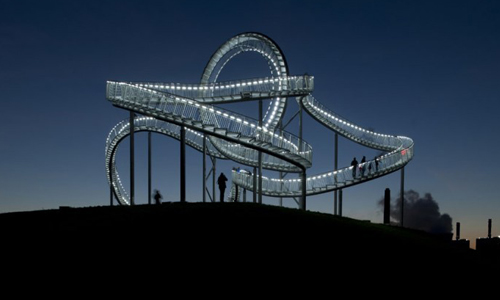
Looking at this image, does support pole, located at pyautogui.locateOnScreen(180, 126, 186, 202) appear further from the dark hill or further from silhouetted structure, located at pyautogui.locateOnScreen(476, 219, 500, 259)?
silhouetted structure, located at pyautogui.locateOnScreen(476, 219, 500, 259)

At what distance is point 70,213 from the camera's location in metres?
21.1

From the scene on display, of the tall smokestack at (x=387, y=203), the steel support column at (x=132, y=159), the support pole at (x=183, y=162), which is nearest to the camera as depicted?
the support pole at (x=183, y=162)

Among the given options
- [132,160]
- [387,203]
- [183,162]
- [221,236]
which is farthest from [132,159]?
[221,236]

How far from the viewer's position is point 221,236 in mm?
17219

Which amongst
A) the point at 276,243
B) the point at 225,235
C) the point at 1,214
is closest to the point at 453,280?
the point at 276,243

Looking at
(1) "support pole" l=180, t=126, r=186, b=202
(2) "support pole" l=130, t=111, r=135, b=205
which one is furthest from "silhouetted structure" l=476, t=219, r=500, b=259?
(2) "support pole" l=130, t=111, r=135, b=205

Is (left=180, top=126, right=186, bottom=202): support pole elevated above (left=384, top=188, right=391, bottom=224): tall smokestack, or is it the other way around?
(left=180, top=126, right=186, bottom=202): support pole

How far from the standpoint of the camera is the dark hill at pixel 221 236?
1599 centimetres

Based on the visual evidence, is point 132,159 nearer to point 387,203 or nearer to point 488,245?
point 387,203

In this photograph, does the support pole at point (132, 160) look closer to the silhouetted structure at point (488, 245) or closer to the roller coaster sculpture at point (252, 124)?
the roller coaster sculpture at point (252, 124)

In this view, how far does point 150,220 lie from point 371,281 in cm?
756

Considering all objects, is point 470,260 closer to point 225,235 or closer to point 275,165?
point 225,235

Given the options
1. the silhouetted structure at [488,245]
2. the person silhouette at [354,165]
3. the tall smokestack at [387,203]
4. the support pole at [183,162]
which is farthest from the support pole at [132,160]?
the silhouetted structure at [488,245]

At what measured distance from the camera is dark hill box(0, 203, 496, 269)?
1599 centimetres
